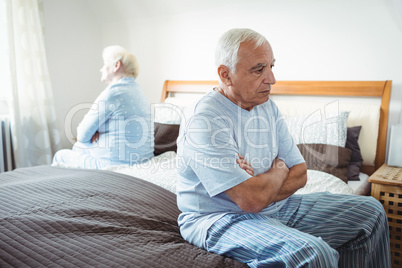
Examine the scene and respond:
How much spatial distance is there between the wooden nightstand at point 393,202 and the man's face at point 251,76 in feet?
3.26

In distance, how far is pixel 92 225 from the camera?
121 cm

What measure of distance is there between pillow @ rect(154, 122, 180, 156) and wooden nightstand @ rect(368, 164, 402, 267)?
4.77 feet

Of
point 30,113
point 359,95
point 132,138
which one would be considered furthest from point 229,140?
point 30,113

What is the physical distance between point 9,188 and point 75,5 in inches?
111

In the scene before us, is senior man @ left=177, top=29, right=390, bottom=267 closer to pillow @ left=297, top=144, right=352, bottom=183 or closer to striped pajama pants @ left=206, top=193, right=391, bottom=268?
striped pajama pants @ left=206, top=193, right=391, bottom=268

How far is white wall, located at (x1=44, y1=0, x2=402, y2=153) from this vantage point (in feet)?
7.59

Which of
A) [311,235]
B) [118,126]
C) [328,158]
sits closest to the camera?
[311,235]

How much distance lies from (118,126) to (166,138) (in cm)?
54

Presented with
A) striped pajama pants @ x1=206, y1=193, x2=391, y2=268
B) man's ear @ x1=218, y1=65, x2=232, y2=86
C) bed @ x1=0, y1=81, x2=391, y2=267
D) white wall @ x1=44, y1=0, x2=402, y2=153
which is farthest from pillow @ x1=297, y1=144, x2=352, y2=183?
man's ear @ x1=218, y1=65, x2=232, y2=86

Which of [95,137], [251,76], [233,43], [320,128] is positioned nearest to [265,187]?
[251,76]

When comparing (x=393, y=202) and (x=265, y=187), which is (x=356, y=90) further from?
(x=265, y=187)

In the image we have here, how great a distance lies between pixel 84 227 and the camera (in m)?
1.20

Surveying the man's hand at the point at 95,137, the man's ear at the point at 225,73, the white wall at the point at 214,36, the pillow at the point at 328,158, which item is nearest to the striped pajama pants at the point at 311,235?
the man's ear at the point at 225,73

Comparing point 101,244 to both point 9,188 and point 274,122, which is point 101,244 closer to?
point 9,188
